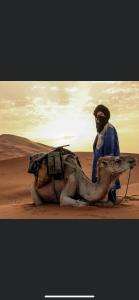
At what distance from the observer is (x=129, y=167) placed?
432 inches

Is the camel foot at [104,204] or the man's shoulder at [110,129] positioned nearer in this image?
the camel foot at [104,204]

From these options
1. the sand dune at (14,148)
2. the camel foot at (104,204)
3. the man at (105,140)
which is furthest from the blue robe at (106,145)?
the sand dune at (14,148)

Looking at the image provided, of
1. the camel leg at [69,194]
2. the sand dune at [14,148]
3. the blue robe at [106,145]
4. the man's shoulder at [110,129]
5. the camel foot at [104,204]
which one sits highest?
the sand dune at [14,148]

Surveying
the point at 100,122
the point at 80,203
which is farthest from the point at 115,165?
the point at 100,122

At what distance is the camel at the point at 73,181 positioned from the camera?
437 inches

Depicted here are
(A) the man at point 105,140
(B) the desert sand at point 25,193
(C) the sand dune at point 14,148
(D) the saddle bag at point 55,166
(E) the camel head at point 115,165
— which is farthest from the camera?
(C) the sand dune at point 14,148

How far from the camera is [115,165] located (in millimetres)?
11055

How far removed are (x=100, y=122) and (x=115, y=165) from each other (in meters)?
1.59

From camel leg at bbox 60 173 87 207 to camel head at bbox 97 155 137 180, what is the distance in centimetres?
58

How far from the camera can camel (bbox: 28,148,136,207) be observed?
11.1 m

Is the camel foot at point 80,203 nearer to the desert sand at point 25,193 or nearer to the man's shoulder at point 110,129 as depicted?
the desert sand at point 25,193

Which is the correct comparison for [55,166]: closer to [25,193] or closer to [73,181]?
[73,181]

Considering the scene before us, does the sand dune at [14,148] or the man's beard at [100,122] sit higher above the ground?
the sand dune at [14,148]

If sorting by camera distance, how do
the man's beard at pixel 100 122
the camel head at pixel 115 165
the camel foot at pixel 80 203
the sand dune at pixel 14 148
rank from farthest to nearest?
1. the sand dune at pixel 14 148
2. the man's beard at pixel 100 122
3. the camel foot at pixel 80 203
4. the camel head at pixel 115 165
